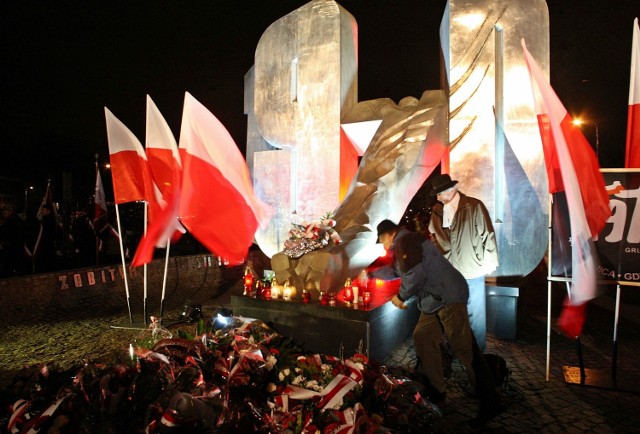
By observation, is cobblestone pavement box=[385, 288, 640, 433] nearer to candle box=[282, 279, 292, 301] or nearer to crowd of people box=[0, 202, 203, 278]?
candle box=[282, 279, 292, 301]

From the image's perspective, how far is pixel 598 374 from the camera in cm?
521

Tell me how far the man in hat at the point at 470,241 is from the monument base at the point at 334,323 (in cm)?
111

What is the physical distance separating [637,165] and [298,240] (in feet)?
14.9

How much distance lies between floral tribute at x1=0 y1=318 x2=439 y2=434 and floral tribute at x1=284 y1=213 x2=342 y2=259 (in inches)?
90.4

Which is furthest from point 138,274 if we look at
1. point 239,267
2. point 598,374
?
point 598,374

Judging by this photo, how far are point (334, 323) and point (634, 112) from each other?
461 cm

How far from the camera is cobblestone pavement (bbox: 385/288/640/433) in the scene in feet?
13.3

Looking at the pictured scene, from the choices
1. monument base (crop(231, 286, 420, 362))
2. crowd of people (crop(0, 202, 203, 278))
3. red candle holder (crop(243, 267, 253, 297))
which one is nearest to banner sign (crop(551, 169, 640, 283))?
monument base (crop(231, 286, 420, 362))

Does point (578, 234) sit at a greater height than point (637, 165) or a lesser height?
lesser

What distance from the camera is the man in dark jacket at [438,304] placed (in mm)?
4195

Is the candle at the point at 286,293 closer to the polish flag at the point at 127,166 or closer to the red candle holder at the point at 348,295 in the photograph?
the red candle holder at the point at 348,295

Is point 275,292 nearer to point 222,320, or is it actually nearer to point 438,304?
point 222,320

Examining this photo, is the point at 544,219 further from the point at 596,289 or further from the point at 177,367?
the point at 177,367

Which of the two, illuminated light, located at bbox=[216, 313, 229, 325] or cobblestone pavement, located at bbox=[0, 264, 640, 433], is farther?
illuminated light, located at bbox=[216, 313, 229, 325]
